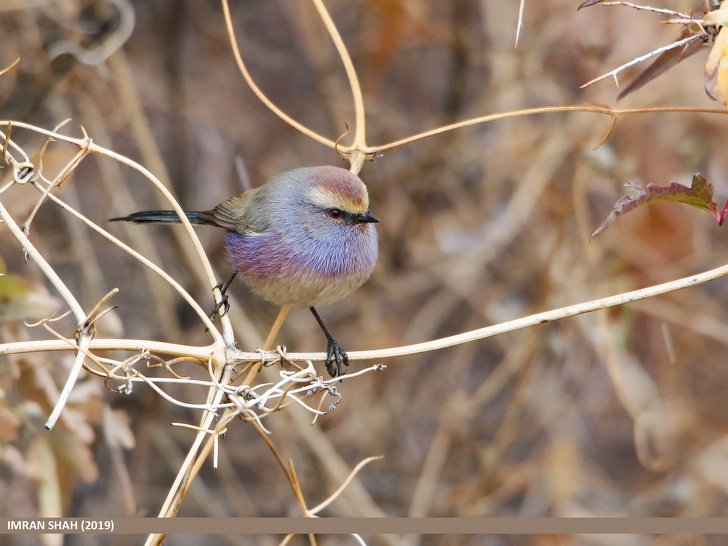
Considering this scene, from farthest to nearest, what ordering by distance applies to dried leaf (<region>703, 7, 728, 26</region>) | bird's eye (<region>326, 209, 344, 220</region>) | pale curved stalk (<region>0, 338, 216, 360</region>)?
1. bird's eye (<region>326, 209, 344, 220</region>)
2. pale curved stalk (<region>0, 338, 216, 360</region>)
3. dried leaf (<region>703, 7, 728, 26</region>)

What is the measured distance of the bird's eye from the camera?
2.95 meters

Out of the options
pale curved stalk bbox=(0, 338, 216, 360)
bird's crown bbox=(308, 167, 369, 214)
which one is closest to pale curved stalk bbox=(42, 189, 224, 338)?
pale curved stalk bbox=(0, 338, 216, 360)

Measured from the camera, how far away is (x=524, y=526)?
243cm

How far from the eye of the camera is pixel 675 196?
190cm

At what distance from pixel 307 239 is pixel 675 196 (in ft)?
4.58

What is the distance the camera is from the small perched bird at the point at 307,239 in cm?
286

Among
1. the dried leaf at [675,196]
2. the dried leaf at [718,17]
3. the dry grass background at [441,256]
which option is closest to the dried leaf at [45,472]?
the dry grass background at [441,256]

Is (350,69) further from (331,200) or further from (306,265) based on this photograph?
(306,265)

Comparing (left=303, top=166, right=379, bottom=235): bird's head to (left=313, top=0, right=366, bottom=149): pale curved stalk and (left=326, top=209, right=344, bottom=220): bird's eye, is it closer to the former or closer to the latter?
(left=326, top=209, right=344, bottom=220): bird's eye

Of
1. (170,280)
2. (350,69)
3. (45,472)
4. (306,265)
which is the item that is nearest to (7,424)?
(45,472)

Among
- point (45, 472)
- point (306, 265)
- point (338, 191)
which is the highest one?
point (338, 191)

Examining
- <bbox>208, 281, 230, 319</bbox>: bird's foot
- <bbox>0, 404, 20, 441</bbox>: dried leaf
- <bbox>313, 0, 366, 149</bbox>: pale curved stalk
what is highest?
<bbox>313, 0, 366, 149</bbox>: pale curved stalk

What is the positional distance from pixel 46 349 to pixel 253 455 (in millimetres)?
3320

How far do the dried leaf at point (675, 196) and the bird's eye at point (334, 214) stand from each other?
1.24 m
